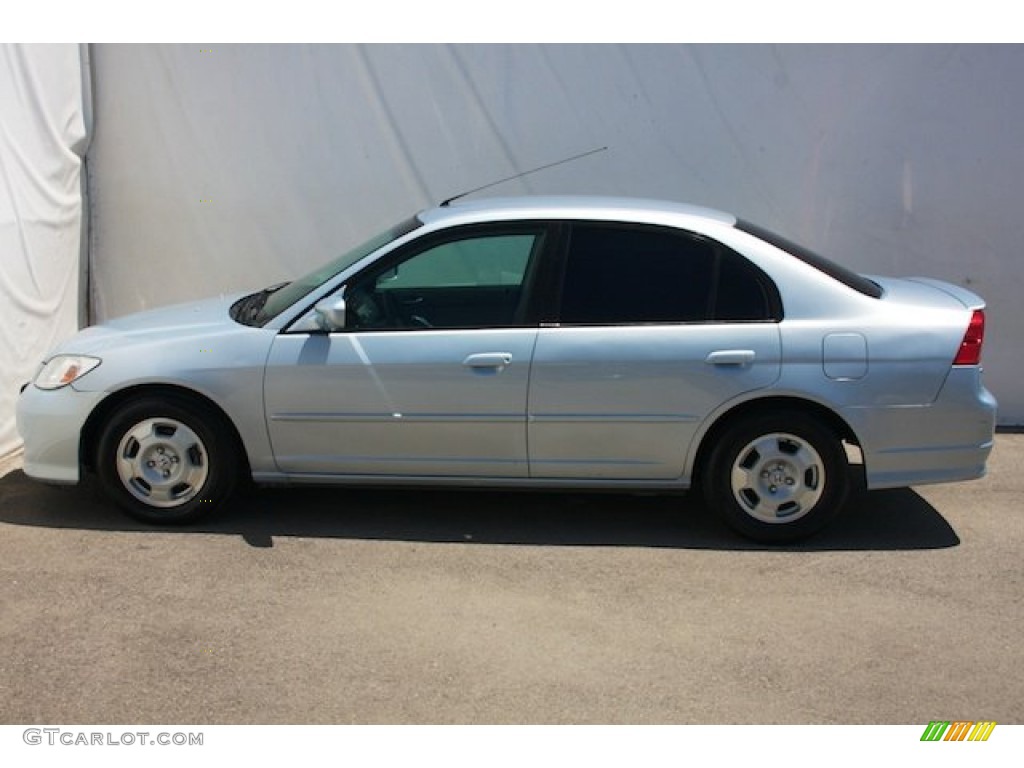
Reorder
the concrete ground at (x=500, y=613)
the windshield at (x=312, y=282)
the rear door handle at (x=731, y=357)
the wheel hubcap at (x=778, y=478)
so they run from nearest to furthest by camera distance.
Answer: the concrete ground at (x=500, y=613), the rear door handle at (x=731, y=357), the wheel hubcap at (x=778, y=478), the windshield at (x=312, y=282)

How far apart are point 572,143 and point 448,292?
2215 mm

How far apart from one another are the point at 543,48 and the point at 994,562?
13.5 ft

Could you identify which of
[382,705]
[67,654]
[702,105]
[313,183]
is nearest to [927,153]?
[702,105]

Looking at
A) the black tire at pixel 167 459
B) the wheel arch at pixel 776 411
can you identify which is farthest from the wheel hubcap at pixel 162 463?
the wheel arch at pixel 776 411

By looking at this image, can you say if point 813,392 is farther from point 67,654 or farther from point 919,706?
point 67,654

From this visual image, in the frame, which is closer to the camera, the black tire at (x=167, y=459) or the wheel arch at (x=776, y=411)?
the wheel arch at (x=776, y=411)

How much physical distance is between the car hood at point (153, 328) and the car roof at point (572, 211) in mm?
1108

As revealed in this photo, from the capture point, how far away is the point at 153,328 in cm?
541

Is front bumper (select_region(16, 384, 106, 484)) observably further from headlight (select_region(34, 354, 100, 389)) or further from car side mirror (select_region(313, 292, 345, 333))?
car side mirror (select_region(313, 292, 345, 333))

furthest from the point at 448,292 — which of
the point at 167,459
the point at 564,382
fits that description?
the point at 167,459

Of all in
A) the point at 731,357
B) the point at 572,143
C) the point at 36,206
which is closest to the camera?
the point at 731,357

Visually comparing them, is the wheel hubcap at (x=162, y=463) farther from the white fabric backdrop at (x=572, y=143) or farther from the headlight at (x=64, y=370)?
the white fabric backdrop at (x=572, y=143)
